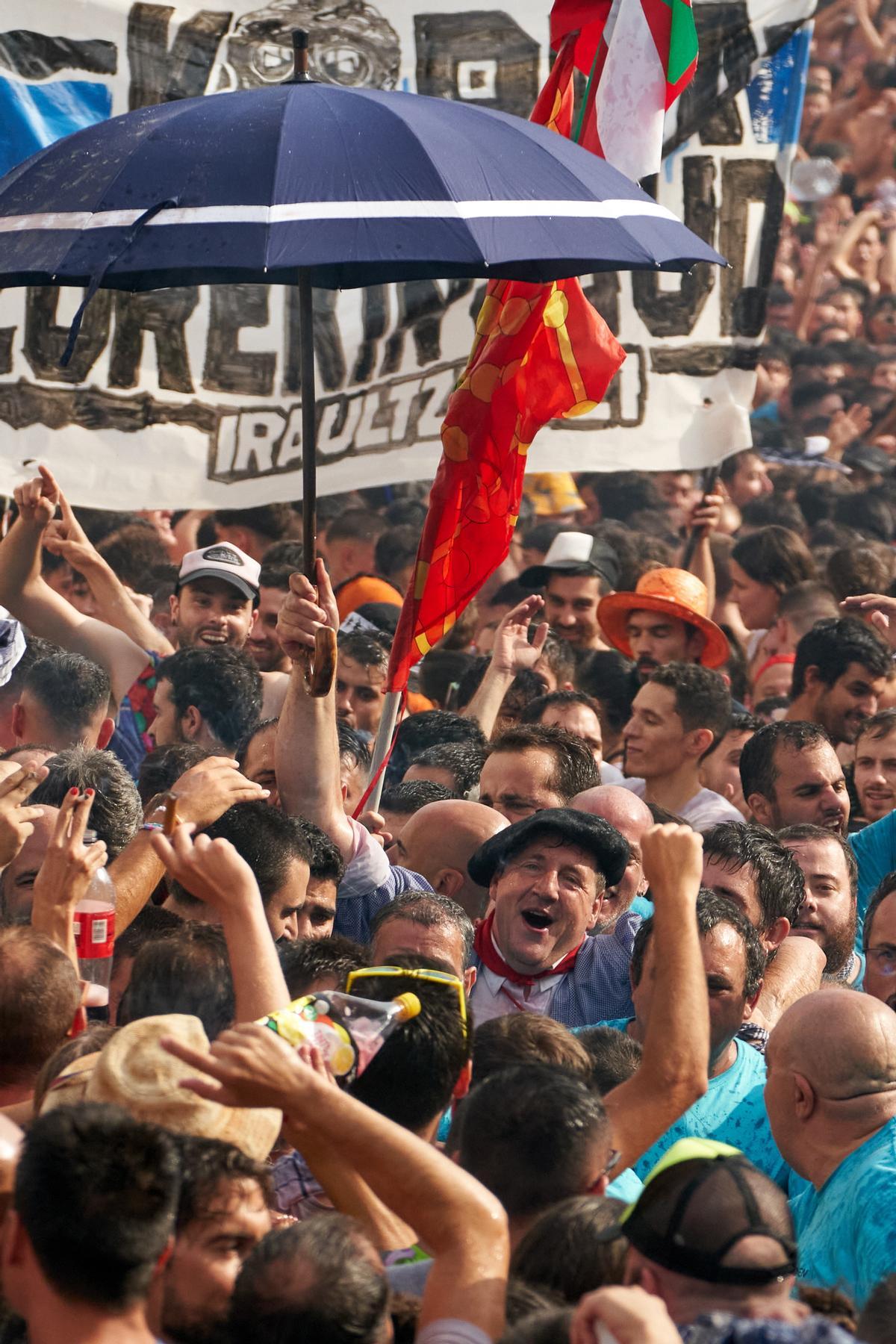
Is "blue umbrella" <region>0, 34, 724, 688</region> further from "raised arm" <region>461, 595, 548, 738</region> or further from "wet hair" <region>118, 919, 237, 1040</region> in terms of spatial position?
"raised arm" <region>461, 595, 548, 738</region>

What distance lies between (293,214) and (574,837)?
1788 millimetres

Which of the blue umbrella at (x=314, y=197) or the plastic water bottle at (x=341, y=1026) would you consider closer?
the plastic water bottle at (x=341, y=1026)

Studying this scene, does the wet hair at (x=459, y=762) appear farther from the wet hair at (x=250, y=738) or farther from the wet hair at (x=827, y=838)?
the wet hair at (x=827, y=838)

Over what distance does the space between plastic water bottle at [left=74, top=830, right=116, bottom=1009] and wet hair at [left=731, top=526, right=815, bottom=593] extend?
540cm

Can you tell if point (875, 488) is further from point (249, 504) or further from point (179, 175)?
point (179, 175)

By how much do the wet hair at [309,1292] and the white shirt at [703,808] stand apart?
4.00 metres

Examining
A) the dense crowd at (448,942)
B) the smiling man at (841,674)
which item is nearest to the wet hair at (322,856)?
the dense crowd at (448,942)

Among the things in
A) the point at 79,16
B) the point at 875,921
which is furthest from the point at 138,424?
the point at 875,921

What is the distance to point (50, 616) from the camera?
22.8 feet

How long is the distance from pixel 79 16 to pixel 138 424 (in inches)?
69.3

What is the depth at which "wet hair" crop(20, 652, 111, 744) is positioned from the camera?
6152mm

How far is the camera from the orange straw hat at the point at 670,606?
7973mm

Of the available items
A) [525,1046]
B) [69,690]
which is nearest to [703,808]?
[69,690]

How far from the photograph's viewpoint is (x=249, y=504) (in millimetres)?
8109
